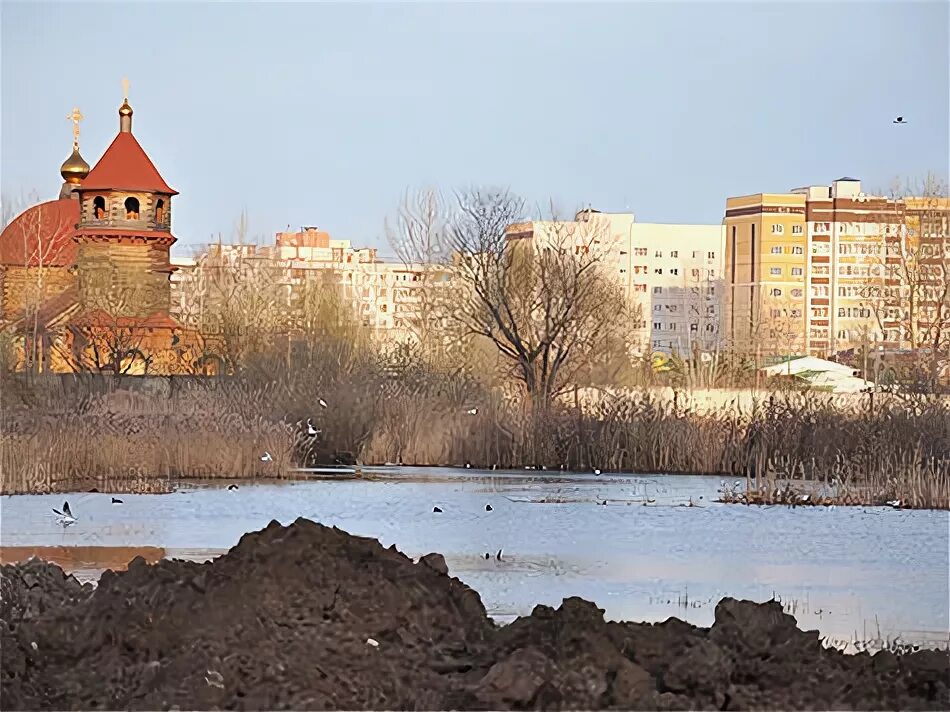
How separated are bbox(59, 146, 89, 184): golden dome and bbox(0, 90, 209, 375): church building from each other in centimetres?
507

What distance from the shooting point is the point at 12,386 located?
23.5 m

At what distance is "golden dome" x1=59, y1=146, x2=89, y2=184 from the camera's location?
55.0 metres

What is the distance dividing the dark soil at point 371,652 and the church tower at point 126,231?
36733mm

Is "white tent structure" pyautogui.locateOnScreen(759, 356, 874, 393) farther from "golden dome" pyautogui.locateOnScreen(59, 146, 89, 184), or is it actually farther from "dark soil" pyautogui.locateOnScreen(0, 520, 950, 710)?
"dark soil" pyautogui.locateOnScreen(0, 520, 950, 710)

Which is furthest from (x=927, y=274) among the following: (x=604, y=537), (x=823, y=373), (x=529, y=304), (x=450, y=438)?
(x=604, y=537)

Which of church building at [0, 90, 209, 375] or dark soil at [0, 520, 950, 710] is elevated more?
church building at [0, 90, 209, 375]

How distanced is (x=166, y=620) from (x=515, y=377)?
24663 mm

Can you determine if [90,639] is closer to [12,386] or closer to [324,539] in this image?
[324,539]

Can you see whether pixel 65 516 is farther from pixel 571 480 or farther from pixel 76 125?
pixel 76 125

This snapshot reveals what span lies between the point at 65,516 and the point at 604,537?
4762 mm

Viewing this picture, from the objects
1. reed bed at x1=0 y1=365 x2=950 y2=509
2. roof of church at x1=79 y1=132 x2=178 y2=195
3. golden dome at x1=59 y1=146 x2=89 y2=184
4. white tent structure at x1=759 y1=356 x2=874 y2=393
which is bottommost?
reed bed at x1=0 y1=365 x2=950 y2=509

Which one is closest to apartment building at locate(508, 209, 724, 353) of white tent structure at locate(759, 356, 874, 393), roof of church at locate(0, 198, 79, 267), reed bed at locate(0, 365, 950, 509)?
white tent structure at locate(759, 356, 874, 393)

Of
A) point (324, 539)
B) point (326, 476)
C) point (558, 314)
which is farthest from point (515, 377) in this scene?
point (324, 539)

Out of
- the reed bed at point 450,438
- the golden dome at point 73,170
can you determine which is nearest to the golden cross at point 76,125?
the golden dome at point 73,170
